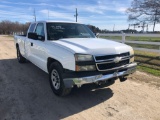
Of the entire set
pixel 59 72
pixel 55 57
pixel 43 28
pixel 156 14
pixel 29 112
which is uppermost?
pixel 156 14

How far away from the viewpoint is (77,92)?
499cm

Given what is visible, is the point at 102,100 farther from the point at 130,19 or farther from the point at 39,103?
the point at 130,19

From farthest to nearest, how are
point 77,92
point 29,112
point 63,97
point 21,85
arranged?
point 21,85 → point 77,92 → point 63,97 → point 29,112

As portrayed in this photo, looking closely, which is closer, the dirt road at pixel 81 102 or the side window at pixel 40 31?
the dirt road at pixel 81 102

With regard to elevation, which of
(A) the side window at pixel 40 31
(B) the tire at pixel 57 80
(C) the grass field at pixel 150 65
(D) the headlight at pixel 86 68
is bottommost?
(C) the grass field at pixel 150 65

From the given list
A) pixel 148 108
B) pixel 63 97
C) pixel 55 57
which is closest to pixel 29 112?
pixel 63 97

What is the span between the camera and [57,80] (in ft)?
15.4

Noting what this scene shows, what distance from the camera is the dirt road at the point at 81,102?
378cm

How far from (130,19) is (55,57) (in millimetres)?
28867

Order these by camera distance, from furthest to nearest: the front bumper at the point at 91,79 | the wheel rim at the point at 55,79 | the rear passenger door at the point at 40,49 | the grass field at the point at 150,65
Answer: the grass field at the point at 150,65 < the rear passenger door at the point at 40,49 < the wheel rim at the point at 55,79 < the front bumper at the point at 91,79

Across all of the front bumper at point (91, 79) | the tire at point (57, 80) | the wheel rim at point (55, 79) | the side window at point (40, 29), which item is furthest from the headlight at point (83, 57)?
the side window at point (40, 29)

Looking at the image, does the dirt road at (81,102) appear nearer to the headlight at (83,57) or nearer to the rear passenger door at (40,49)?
the rear passenger door at (40,49)

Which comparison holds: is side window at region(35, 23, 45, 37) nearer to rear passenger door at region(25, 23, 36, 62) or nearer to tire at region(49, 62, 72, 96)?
rear passenger door at region(25, 23, 36, 62)

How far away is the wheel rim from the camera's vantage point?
4641 millimetres
